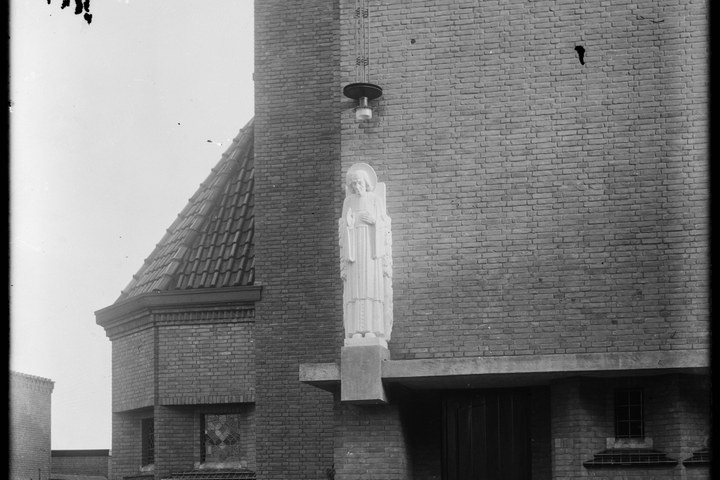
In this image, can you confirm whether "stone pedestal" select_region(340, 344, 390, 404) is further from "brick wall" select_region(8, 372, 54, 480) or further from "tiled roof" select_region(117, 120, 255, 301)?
"brick wall" select_region(8, 372, 54, 480)

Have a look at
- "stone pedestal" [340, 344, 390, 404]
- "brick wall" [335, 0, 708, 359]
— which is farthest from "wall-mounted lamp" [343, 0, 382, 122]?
"stone pedestal" [340, 344, 390, 404]

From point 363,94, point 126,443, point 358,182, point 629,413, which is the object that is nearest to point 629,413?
point 629,413

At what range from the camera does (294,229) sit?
21828 mm

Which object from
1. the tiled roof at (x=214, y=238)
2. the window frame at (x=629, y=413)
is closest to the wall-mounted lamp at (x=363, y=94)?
the window frame at (x=629, y=413)

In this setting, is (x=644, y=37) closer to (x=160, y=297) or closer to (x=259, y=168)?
(x=259, y=168)

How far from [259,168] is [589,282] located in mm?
7696

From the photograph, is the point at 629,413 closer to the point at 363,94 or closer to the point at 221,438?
the point at 363,94

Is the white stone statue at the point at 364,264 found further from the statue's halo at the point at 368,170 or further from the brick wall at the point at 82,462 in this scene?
the brick wall at the point at 82,462

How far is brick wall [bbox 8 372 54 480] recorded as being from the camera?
38.9 metres

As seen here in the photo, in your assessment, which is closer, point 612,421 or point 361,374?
point 361,374

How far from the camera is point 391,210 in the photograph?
17453 millimetres

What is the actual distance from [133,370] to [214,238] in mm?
2925

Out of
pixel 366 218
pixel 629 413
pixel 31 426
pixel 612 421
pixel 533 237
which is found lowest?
pixel 612 421

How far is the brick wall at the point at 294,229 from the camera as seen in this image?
2131cm
